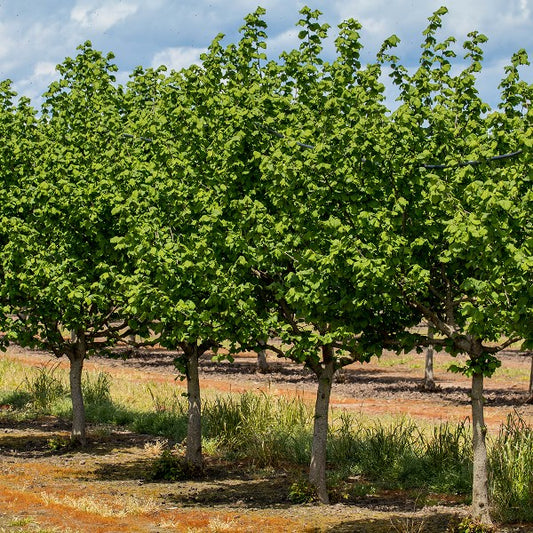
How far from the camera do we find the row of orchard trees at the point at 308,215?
1032 cm

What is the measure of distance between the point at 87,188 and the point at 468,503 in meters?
9.72

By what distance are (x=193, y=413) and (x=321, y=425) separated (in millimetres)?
3749

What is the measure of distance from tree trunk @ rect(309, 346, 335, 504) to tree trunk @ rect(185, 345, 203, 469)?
3.47 meters

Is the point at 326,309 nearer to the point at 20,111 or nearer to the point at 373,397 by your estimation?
the point at 20,111

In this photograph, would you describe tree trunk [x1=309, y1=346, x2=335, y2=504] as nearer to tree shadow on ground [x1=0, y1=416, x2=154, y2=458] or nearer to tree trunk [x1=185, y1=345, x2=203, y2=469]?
tree trunk [x1=185, y1=345, x2=203, y2=469]

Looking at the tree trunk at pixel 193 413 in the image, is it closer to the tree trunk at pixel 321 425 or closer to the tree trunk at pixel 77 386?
the tree trunk at pixel 321 425

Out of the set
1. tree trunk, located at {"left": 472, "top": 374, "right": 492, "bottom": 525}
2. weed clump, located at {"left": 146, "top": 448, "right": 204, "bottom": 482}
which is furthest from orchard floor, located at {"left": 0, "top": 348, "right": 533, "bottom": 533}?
tree trunk, located at {"left": 472, "top": 374, "right": 492, "bottom": 525}

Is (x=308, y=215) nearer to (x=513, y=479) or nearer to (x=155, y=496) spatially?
(x=513, y=479)

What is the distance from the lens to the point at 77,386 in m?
20.0

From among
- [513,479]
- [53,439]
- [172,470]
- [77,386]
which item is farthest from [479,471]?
[53,439]

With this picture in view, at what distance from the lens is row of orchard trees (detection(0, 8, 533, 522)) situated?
10.3 meters

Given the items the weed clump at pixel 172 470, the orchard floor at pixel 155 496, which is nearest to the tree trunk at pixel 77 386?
the orchard floor at pixel 155 496

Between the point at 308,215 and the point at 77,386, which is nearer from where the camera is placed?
the point at 308,215

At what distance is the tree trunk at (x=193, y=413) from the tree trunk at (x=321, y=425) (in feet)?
11.4
